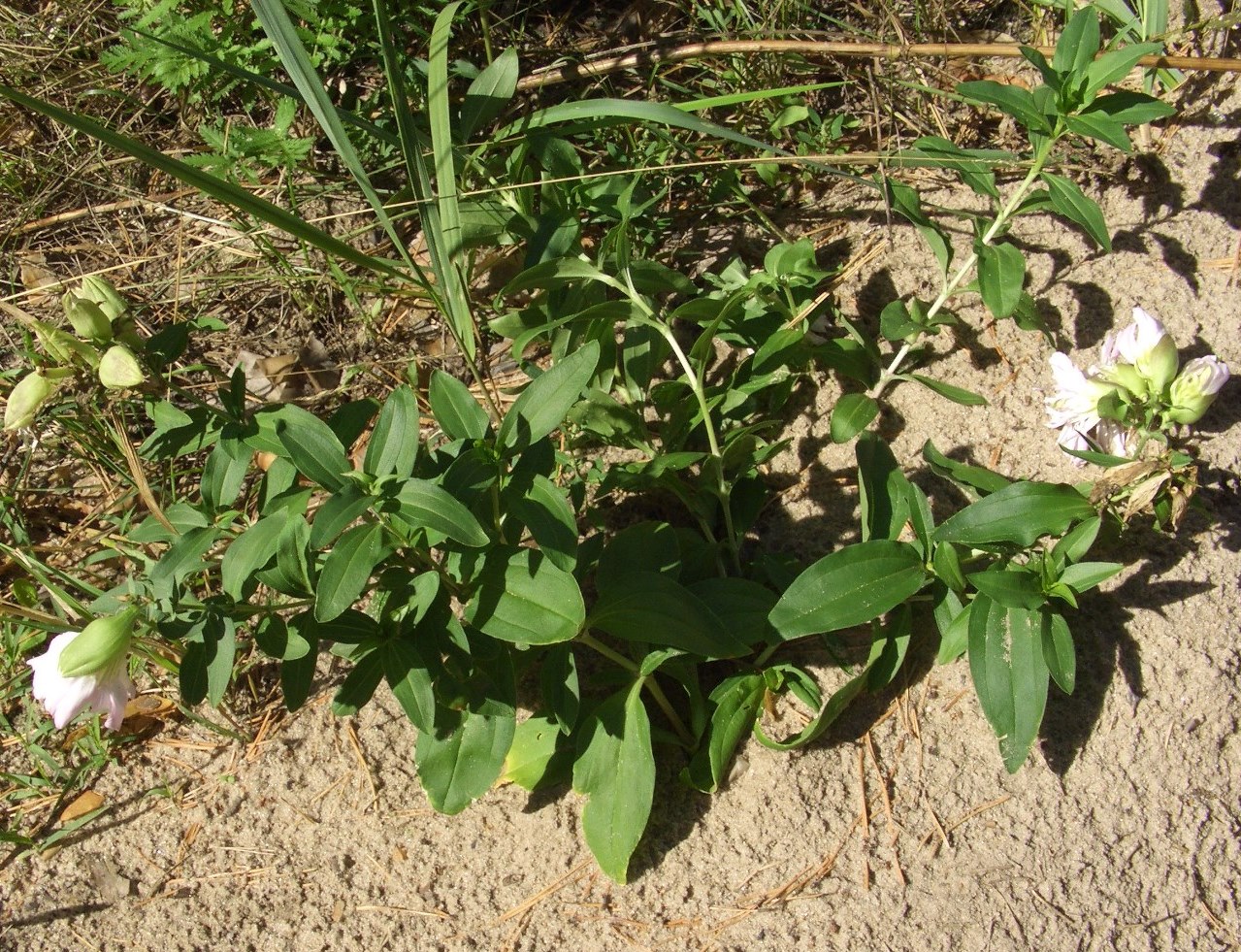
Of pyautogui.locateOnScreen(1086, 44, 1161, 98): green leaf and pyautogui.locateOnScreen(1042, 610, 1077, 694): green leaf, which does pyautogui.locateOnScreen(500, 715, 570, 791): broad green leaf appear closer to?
pyautogui.locateOnScreen(1042, 610, 1077, 694): green leaf

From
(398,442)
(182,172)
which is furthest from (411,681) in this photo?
(182,172)

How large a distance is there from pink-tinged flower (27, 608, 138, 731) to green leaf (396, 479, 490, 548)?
47 cm

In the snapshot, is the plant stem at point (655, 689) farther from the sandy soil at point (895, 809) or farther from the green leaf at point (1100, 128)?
the green leaf at point (1100, 128)

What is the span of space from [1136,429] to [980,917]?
37.7 inches

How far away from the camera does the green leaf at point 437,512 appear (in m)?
1.59

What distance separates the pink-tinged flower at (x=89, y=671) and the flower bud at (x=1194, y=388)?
1805 millimetres

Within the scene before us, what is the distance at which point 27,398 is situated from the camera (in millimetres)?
1755

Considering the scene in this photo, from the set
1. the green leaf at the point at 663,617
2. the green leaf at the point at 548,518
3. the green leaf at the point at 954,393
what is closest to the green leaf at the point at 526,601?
the green leaf at the point at 548,518

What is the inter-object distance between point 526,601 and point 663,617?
27 centimetres

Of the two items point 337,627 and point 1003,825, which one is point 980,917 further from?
point 337,627

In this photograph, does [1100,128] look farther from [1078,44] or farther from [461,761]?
[461,761]

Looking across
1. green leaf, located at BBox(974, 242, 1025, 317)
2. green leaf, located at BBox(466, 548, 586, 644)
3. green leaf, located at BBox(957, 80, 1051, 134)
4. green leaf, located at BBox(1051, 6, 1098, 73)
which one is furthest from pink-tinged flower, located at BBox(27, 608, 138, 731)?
green leaf, located at BBox(1051, 6, 1098, 73)

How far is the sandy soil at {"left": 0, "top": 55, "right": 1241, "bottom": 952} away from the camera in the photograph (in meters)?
2.01

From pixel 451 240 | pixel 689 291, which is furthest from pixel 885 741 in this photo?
pixel 451 240
